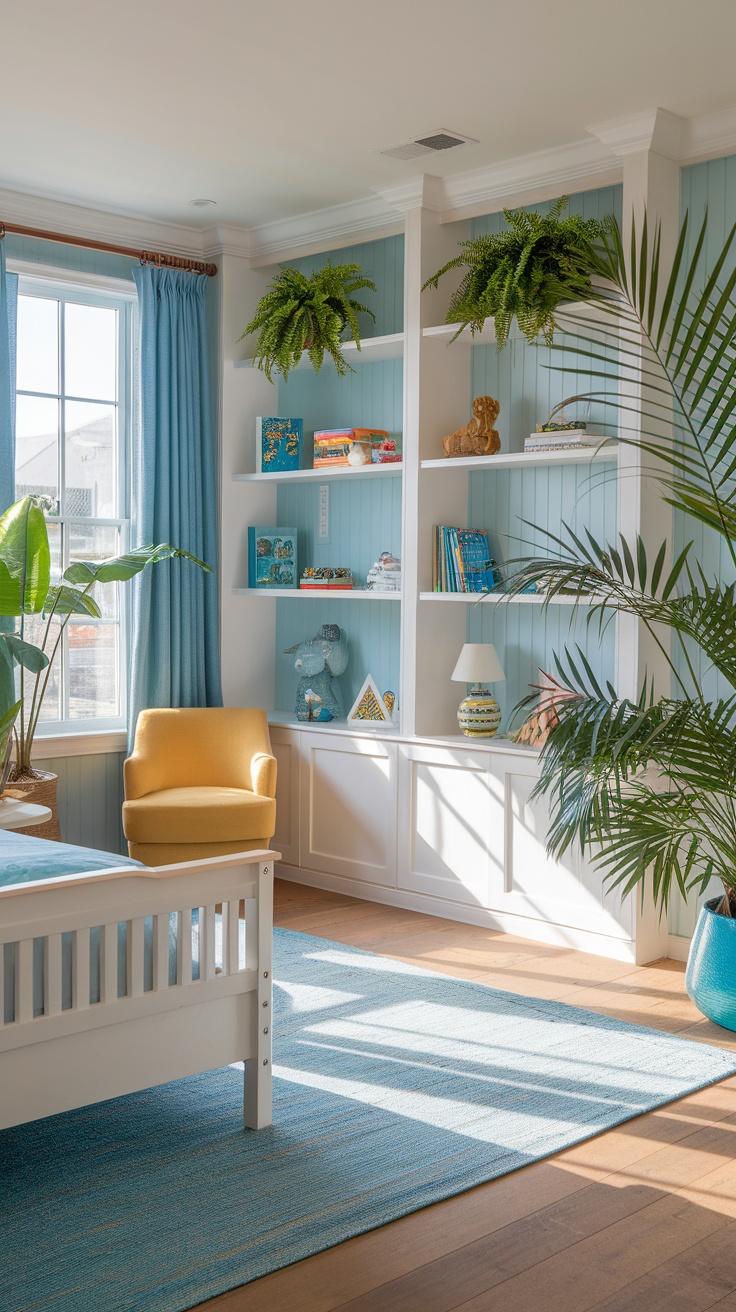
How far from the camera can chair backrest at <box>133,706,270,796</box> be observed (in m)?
5.15

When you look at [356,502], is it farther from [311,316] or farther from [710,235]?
[710,235]

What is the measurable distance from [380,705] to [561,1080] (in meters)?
2.33

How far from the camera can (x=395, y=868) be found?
5094 mm

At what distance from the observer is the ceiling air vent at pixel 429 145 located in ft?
14.4

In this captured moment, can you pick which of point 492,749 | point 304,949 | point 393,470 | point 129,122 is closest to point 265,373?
point 393,470

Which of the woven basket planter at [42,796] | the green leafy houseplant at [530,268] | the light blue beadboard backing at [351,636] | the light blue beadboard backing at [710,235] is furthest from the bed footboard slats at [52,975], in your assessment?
the light blue beadboard backing at [351,636]

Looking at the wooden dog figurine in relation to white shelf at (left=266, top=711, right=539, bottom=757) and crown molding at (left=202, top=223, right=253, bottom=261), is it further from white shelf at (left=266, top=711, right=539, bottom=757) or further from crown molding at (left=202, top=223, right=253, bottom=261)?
crown molding at (left=202, top=223, right=253, bottom=261)

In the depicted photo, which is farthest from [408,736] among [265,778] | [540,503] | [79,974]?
[79,974]

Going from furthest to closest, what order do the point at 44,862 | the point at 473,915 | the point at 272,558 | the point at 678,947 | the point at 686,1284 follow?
the point at 272,558, the point at 473,915, the point at 678,947, the point at 44,862, the point at 686,1284

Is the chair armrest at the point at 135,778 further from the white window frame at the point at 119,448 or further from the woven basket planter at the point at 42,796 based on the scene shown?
the white window frame at the point at 119,448

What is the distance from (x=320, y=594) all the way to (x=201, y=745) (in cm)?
85

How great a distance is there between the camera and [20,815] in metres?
4.12

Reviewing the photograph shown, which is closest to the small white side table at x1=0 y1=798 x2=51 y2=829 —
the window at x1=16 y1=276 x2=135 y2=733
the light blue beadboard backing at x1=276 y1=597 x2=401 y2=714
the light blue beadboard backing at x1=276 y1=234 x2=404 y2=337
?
the window at x1=16 y1=276 x2=135 y2=733

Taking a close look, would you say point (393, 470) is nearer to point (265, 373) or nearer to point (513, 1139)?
point (265, 373)
